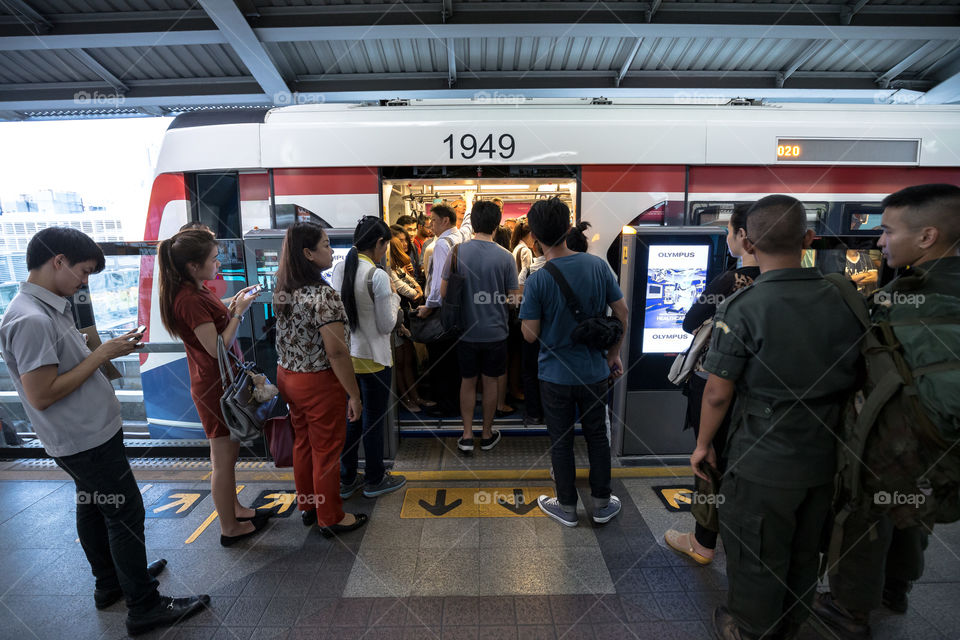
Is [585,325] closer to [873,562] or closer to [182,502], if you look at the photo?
[873,562]

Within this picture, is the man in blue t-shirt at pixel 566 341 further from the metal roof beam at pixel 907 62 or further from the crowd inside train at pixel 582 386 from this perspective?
the metal roof beam at pixel 907 62

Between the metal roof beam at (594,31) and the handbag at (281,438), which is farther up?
the metal roof beam at (594,31)

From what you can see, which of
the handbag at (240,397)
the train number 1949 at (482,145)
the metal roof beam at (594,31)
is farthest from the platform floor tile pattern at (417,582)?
the metal roof beam at (594,31)

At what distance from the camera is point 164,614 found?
6.79ft

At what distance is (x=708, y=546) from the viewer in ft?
7.96

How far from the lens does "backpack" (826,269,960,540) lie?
140cm

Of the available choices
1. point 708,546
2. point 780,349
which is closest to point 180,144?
point 780,349

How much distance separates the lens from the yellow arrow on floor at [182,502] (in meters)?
3.00

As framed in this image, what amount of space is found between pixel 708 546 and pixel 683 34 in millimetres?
5603

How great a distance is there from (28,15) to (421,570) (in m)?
7.15

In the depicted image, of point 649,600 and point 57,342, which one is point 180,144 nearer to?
point 57,342

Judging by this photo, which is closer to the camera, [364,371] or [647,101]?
[364,371]

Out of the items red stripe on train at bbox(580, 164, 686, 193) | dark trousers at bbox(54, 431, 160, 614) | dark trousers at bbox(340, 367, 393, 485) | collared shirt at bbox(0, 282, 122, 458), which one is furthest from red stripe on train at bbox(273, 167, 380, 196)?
dark trousers at bbox(54, 431, 160, 614)

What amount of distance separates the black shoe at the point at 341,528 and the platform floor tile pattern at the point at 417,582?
53 millimetres
